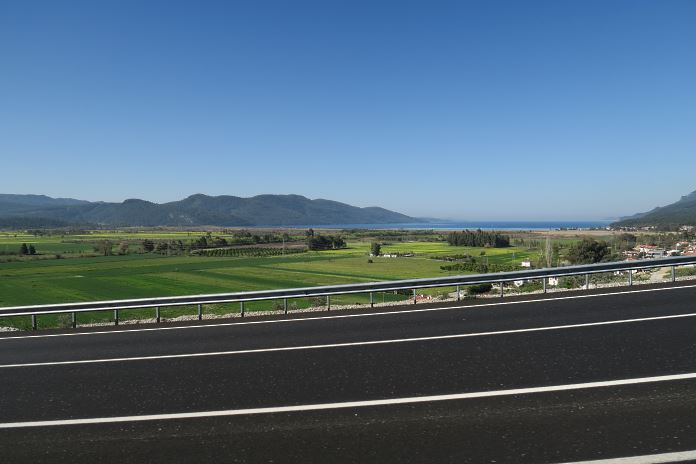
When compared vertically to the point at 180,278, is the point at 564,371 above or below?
above

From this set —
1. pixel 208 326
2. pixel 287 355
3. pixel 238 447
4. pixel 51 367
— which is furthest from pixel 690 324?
pixel 51 367

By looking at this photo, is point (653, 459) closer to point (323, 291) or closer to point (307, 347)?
point (307, 347)

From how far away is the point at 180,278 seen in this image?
5350 cm

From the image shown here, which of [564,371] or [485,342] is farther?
[485,342]

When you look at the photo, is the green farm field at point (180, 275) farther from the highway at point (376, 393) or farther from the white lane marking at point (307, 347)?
the highway at point (376, 393)

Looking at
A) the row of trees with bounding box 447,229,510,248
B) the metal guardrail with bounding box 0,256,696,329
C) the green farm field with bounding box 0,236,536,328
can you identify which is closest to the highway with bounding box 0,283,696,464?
the metal guardrail with bounding box 0,256,696,329

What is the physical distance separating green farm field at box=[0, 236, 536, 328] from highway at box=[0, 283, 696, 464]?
68.5ft

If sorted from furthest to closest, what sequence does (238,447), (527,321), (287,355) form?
(527,321) < (287,355) < (238,447)

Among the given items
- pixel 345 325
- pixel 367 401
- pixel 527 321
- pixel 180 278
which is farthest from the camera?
pixel 180 278

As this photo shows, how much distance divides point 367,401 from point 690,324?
6.17 meters

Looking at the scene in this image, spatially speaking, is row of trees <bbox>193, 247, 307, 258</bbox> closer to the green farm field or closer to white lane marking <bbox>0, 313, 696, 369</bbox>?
the green farm field

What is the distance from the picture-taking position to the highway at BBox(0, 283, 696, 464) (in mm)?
4086

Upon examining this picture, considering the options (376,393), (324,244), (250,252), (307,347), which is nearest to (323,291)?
(307,347)

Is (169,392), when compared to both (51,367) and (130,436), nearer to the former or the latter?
(130,436)
